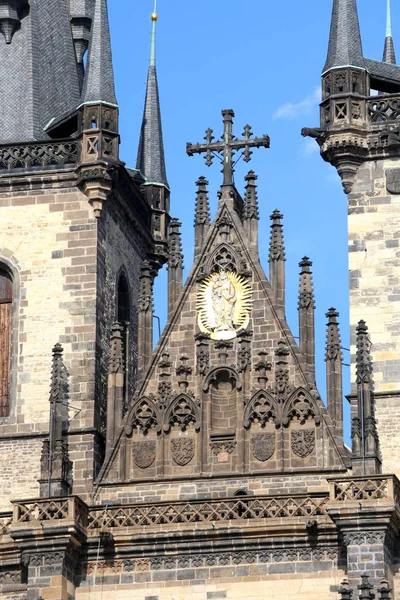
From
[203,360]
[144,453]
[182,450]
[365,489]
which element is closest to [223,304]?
[203,360]

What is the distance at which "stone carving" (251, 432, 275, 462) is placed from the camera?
3800cm

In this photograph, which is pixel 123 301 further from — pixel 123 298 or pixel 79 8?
pixel 79 8

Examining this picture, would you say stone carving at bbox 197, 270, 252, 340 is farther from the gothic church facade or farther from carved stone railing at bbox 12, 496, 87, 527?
carved stone railing at bbox 12, 496, 87, 527

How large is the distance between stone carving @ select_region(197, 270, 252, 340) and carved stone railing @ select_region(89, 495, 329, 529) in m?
3.41

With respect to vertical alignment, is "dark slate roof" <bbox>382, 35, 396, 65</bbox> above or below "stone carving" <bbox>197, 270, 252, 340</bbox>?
above

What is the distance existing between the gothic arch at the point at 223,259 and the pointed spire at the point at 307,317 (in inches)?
53.8

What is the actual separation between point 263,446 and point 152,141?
10447mm

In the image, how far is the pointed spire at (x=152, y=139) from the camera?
151 ft

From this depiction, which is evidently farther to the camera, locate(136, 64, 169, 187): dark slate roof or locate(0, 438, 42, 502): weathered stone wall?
locate(136, 64, 169, 187): dark slate roof

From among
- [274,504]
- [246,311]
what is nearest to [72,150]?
[246,311]

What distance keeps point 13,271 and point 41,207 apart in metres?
1.35

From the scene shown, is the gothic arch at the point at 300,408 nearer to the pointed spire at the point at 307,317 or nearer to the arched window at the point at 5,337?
the pointed spire at the point at 307,317

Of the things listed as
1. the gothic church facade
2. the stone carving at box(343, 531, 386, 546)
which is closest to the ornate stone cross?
the gothic church facade

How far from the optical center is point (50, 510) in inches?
1463
